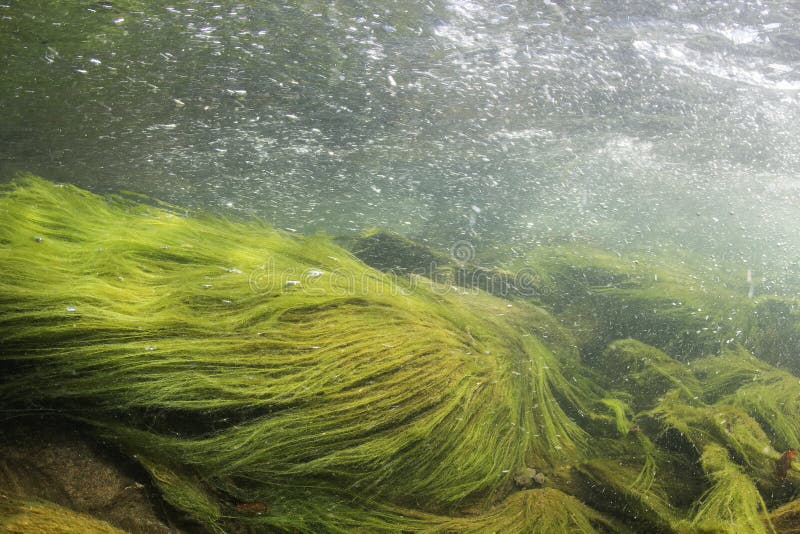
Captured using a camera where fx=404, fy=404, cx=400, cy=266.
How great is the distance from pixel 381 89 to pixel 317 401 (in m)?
8.78

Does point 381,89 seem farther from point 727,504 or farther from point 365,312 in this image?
point 727,504

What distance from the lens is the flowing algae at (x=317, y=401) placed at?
181 centimetres

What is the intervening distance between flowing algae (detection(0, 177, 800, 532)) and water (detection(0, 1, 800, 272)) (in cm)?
335

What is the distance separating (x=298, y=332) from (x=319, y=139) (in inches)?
453

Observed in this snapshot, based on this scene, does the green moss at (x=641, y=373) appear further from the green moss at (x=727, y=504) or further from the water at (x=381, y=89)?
the water at (x=381, y=89)

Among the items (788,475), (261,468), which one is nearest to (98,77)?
(261,468)

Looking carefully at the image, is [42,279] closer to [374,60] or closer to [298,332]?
[298,332]

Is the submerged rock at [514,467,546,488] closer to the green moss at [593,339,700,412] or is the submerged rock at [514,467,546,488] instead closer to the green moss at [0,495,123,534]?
the green moss at [593,339,700,412]

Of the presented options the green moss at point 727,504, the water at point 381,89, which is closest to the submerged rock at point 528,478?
the green moss at point 727,504

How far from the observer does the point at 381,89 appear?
31.1 ft

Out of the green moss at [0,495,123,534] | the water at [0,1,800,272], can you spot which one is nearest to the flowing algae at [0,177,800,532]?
the green moss at [0,495,123,534]

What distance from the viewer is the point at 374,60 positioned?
311 inches

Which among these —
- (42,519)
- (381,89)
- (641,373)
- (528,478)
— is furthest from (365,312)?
(381,89)

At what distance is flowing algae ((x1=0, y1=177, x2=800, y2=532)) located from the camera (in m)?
1.81
